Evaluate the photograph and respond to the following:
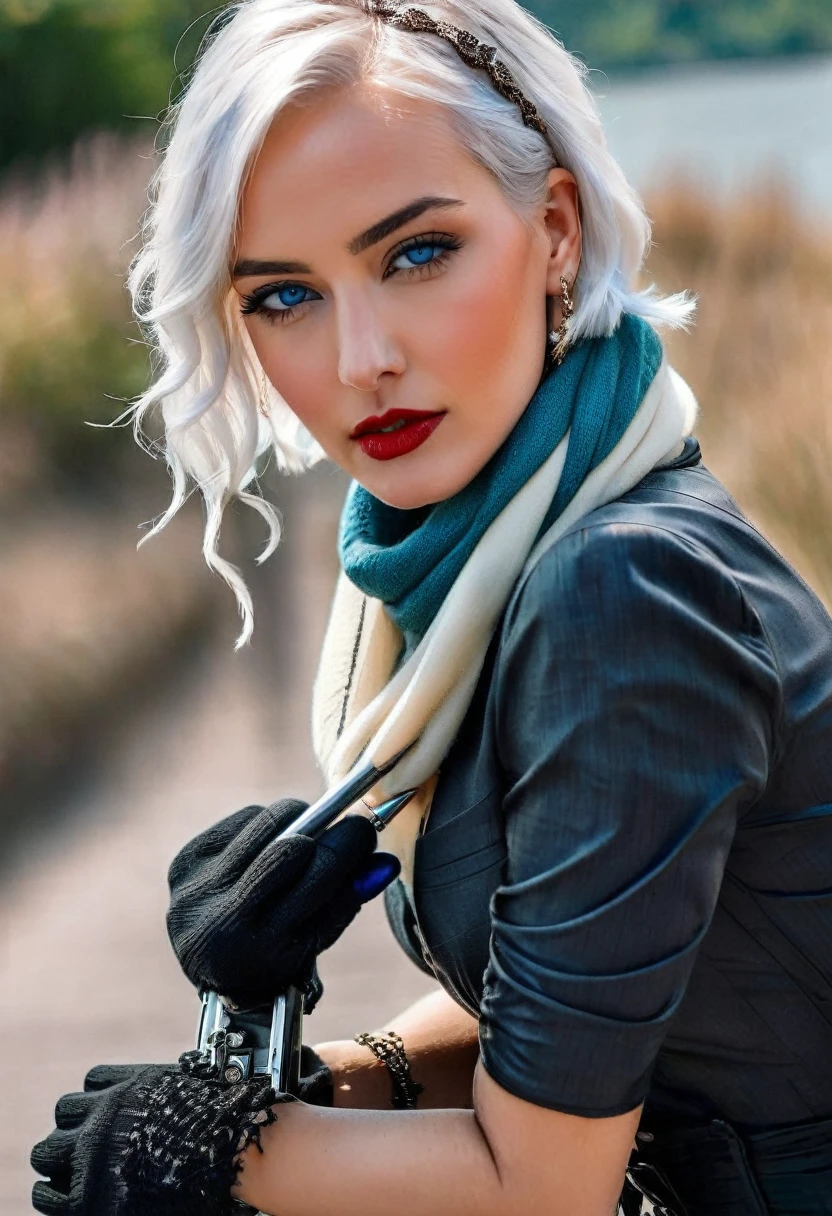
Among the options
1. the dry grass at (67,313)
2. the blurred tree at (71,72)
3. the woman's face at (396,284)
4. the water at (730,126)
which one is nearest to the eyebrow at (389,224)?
the woman's face at (396,284)

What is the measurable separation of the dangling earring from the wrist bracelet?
34.4 inches

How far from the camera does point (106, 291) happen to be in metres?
7.47

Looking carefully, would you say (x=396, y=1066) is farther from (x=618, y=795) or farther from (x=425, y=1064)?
(x=618, y=795)

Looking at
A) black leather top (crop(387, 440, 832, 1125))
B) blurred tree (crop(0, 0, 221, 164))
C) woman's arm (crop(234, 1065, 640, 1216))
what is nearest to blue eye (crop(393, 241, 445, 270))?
black leather top (crop(387, 440, 832, 1125))

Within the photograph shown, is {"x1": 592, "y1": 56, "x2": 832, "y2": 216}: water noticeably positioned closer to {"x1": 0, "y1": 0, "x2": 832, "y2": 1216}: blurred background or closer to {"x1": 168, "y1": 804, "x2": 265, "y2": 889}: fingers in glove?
{"x1": 0, "y1": 0, "x2": 832, "y2": 1216}: blurred background

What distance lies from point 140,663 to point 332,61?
3.81 meters

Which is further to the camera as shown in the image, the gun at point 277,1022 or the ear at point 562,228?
the ear at point 562,228

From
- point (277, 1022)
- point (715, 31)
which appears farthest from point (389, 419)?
point (715, 31)

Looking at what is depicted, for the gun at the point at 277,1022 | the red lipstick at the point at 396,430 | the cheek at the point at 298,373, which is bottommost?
the gun at the point at 277,1022

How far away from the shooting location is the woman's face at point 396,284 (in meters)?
1.65

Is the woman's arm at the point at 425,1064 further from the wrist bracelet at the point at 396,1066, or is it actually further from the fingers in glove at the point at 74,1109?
the fingers in glove at the point at 74,1109

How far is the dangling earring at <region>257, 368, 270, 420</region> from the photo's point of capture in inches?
83.5

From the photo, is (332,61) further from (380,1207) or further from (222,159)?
(380,1207)

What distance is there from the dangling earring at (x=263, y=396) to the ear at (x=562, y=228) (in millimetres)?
480
